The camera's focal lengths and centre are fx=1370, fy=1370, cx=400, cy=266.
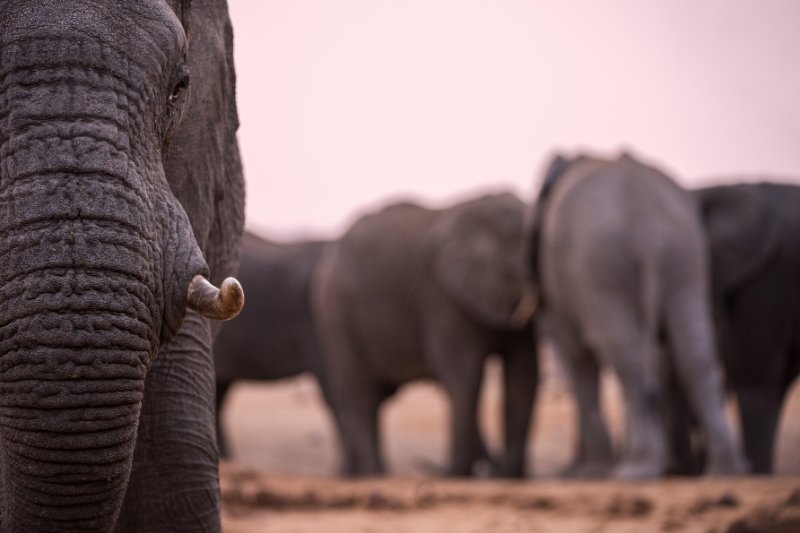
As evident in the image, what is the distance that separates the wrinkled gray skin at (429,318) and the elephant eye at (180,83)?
582 cm

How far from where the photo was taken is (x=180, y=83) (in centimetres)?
256

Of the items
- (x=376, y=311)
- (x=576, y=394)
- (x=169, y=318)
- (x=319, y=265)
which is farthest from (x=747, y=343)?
(x=169, y=318)

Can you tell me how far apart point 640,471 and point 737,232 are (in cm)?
178

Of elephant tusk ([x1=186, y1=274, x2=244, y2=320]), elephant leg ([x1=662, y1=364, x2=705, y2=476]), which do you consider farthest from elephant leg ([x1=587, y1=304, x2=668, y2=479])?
elephant tusk ([x1=186, y1=274, x2=244, y2=320])

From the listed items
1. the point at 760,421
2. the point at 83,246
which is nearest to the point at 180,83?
the point at 83,246

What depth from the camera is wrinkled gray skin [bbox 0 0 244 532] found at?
213cm

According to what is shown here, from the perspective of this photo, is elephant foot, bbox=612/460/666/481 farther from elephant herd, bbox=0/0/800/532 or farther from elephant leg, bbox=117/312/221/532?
elephant leg, bbox=117/312/221/532

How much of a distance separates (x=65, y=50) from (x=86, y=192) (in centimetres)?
26

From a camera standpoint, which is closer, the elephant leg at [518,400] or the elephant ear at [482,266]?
the elephant leg at [518,400]

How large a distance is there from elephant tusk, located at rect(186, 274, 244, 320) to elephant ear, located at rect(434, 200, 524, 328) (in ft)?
20.2

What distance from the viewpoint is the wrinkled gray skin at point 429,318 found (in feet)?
27.5

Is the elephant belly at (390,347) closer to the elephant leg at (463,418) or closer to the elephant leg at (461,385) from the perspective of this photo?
the elephant leg at (461,385)

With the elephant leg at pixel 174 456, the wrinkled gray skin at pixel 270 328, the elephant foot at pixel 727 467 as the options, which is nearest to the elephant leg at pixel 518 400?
the elephant foot at pixel 727 467

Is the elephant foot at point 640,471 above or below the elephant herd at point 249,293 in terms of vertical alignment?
below
